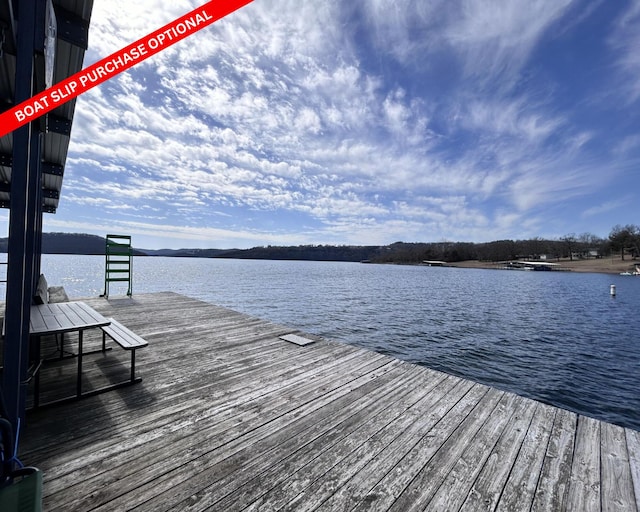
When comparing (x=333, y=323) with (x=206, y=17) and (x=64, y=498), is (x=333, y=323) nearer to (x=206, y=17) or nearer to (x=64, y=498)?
(x=64, y=498)

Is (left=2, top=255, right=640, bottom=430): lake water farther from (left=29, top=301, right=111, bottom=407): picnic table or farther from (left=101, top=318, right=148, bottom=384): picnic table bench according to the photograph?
(left=29, top=301, right=111, bottom=407): picnic table

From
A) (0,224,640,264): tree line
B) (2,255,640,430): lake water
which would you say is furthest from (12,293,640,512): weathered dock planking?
(0,224,640,264): tree line

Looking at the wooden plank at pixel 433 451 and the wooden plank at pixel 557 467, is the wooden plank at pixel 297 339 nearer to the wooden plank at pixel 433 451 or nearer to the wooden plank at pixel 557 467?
the wooden plank at pixel 433 451

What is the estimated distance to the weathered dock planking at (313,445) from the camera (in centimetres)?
192

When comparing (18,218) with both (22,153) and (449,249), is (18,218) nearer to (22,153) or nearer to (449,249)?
(22,153)

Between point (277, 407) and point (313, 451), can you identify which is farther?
point (277, 407)

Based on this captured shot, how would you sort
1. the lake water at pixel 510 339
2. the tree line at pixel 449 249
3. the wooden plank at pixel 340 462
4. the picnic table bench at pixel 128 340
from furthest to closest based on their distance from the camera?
1. the tree line at pixel 449 249
2. the lake water at pixel 510 339
3. the picnic table bench at pixel 128 340
4. the wooden plank at pixel 340 462

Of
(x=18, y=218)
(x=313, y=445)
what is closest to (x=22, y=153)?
(x=18, y=218)

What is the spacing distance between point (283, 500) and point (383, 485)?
71cm

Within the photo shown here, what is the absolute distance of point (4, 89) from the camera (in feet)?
11.6

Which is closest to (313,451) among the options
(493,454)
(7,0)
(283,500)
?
(283,500)

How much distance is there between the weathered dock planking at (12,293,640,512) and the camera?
6.30ft

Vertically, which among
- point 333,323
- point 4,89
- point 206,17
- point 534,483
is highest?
point 4,89

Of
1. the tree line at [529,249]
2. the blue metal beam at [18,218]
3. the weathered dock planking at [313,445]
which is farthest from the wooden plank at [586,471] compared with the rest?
the tree line at [529,249]
